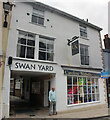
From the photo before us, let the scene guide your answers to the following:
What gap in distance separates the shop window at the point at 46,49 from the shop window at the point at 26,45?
66 cm

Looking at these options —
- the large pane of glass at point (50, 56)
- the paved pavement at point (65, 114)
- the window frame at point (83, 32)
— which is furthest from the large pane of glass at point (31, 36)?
the paved pavement at point (65, 114)

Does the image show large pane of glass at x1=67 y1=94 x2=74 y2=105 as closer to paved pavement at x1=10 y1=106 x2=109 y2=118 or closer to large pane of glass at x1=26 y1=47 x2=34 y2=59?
paved pavement at x1=10 y1=106 x2=109 y2=118

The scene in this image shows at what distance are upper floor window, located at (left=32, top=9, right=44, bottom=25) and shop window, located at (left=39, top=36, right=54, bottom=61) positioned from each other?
4.29 ft

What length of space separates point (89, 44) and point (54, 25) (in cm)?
450

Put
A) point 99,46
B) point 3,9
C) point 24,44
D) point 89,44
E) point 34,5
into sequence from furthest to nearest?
point 99,46, point 89,44, point 34,5, point 24,44, point 3,9

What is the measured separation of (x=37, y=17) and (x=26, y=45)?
2571 mm

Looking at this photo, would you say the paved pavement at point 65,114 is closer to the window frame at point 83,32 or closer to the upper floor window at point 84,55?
the upper floor window at point 84,55

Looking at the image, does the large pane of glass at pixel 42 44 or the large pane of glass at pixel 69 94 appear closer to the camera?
the large pane of glass at pixel 42 44

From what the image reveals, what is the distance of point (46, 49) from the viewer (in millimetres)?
10031

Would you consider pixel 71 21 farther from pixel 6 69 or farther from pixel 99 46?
pixel 6 69

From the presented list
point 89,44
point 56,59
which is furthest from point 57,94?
point 89,44

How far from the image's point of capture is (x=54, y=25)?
10.6 meters

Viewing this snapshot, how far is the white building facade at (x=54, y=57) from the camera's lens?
864 cm

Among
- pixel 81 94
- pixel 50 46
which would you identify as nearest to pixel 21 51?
pixel 50 46
